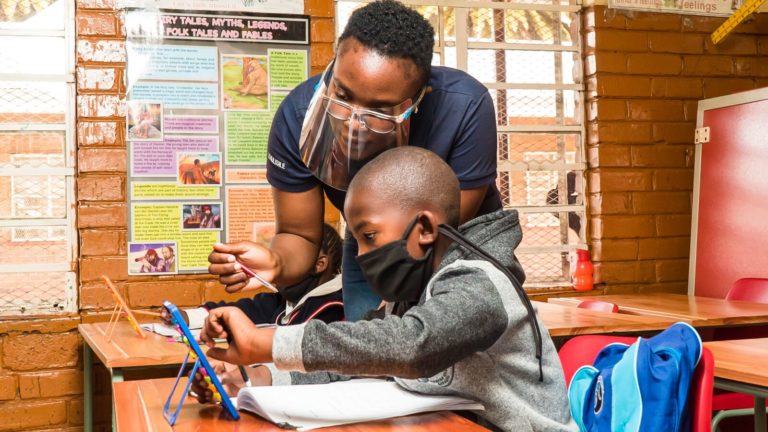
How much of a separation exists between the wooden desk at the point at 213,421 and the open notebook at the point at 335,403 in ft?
0.04

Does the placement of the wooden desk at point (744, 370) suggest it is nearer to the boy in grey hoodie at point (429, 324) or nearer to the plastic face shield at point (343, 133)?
the boy in grey hoodie at point (429, 324)

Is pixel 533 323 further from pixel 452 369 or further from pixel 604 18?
pixel 604 18

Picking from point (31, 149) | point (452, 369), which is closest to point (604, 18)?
point (31, 149)

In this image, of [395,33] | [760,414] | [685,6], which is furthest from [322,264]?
[685,6]

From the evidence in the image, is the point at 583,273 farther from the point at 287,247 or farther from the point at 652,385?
the point at 652,385

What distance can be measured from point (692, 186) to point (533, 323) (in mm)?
3122

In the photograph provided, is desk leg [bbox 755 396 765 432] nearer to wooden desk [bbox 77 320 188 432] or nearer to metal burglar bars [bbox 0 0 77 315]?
wooden desk [bbox 77 320 188 432]

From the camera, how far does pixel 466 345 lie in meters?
1.06

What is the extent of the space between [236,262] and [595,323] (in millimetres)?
1428

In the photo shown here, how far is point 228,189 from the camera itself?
3482 millimetres

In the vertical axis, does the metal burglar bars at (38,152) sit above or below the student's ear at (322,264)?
above

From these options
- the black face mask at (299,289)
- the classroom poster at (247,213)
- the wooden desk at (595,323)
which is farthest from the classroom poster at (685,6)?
the black face mask at (299,289)

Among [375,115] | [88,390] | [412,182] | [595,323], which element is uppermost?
[375,115]

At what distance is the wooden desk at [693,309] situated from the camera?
2.67 metres
